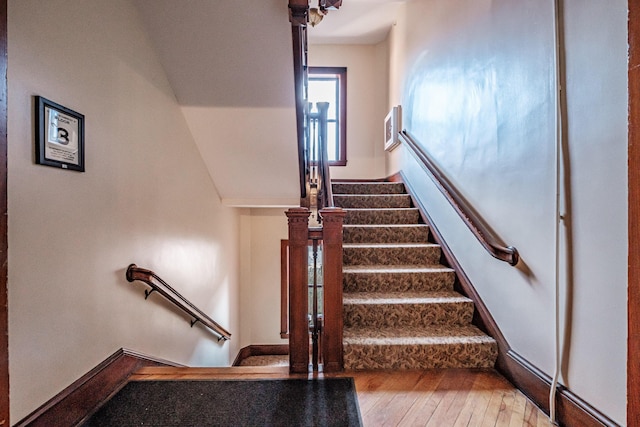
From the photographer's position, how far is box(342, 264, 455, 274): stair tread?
2.62m

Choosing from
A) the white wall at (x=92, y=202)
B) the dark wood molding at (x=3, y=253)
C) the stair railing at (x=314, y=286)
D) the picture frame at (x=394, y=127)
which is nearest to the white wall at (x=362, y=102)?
the picture frame at (x=394, y=127)

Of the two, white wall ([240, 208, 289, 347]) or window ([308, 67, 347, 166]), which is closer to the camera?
white wall ([240, 208, 289, 347])

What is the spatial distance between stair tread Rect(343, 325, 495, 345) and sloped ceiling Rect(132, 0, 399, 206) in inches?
64.4

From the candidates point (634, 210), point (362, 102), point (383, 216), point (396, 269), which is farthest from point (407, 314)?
point (362, 102)

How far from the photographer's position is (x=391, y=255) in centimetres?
292

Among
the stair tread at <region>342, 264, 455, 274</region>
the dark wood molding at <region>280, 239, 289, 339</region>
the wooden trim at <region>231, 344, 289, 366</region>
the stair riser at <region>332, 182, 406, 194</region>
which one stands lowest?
the wooden trim at <region>231, 344, 289, 366</region>

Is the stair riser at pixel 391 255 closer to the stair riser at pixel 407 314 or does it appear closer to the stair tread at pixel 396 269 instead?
the stair tread at pixel 396 269

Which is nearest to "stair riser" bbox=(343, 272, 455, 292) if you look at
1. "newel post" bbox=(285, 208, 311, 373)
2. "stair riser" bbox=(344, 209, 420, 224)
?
"newel post" bbox=(285, 208, 311, 373)

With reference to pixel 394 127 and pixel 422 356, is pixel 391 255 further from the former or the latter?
pixel 394 127

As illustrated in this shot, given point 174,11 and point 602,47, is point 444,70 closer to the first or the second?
point 602,47

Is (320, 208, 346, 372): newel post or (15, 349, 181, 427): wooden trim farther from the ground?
(320, 208, 346, 372): newel post

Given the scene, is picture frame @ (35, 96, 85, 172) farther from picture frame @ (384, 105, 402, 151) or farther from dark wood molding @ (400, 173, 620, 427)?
picture frame @ (384, 105, 402, 151)

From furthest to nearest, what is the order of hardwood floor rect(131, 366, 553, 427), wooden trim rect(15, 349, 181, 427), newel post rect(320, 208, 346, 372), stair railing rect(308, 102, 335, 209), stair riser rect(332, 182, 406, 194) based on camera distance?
stair riser rect(332, 182, 406, 194), stair railing rect(308, 102, 335, 209), newel post rect(320, 208, 346, 372), hardwood floor rect(131, 366, 553, 427), wooden trim rect(15, 349, 181, 427)

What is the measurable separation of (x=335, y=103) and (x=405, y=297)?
3.85 meters
